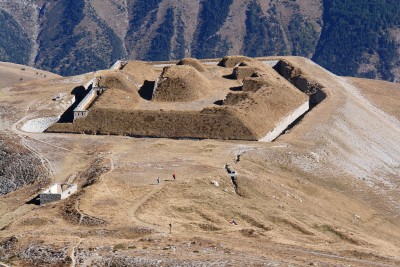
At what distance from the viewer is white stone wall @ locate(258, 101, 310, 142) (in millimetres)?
94750

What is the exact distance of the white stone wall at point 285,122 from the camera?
94.8 meters

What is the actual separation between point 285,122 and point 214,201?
136ft

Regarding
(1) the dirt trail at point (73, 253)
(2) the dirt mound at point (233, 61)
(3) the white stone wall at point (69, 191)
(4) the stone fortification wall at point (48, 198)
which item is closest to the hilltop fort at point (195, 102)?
(2) the dirt mound at point (233, 61)

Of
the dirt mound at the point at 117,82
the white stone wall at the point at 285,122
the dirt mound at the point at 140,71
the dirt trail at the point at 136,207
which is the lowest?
the white stone wall at the point at 285,122

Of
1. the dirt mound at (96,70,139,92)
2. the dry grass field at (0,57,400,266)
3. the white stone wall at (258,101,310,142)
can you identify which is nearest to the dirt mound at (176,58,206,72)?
the dirt mound at (96,70,139,92)

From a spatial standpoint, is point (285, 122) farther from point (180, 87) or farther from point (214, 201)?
point (214, 201)

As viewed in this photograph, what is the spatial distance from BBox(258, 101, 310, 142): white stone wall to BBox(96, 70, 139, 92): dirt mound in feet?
80.8

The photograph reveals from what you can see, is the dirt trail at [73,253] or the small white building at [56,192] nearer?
the dirt trail at [73,253]

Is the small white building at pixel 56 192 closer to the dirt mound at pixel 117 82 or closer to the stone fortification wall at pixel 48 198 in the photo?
the stone fortification wall at pixel 48 198

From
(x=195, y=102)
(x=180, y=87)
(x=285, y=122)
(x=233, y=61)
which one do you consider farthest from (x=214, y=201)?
(x=233, y=61)

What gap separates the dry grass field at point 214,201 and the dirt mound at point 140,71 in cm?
1759

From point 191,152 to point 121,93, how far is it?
29.5m

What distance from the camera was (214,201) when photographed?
63906 millimetres

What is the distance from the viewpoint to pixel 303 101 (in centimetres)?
11375
